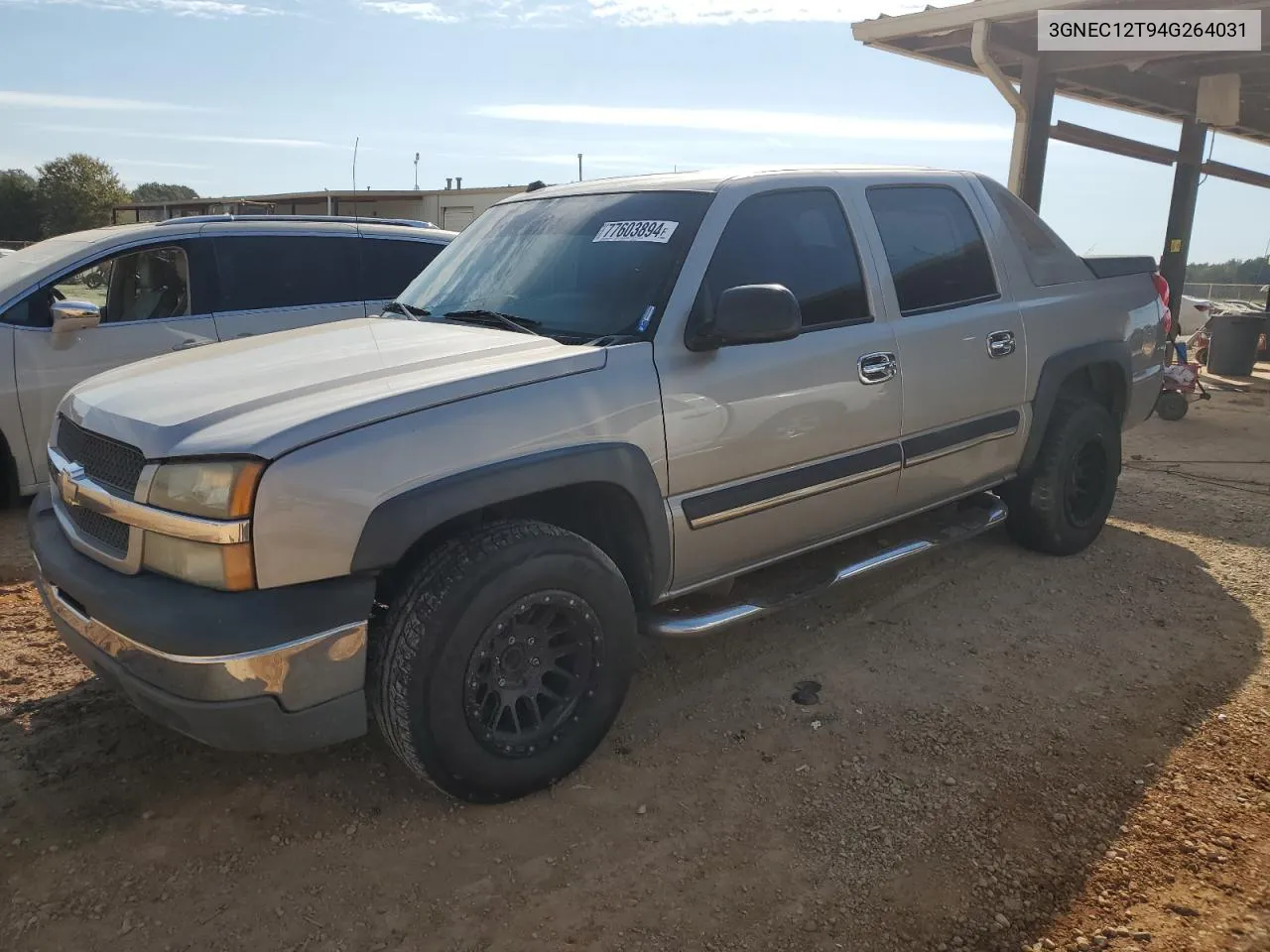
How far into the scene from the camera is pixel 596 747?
121 inches

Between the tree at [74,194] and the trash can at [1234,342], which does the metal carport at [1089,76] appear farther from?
the tree at [74,194]

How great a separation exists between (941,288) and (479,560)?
2473 mm

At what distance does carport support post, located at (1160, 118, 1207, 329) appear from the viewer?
12648mm

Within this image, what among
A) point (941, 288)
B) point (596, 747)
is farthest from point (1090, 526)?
point (596, 747)

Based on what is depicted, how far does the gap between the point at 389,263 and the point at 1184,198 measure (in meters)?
11.3

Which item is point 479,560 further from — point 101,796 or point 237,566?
point 101,796

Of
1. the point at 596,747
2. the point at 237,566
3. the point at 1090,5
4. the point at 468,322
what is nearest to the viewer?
the point at 237,566

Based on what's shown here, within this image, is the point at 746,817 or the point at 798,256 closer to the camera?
the point at 746,817

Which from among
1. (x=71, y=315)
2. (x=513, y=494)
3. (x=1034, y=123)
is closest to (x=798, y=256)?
(x=513, y=494)

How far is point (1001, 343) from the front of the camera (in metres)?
4.23

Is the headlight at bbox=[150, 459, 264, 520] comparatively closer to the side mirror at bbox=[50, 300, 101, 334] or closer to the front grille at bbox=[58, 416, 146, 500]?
the front grille at bbox=[58, 416, 146, 500]

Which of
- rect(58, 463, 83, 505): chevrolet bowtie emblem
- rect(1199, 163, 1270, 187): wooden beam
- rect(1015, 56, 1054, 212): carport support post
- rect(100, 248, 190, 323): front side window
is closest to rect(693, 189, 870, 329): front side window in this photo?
rect(58, 463, 83, 505): chevrolet bowtie emblem

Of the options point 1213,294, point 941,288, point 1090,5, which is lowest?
point 1213,294

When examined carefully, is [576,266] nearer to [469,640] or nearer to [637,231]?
[637,231]
